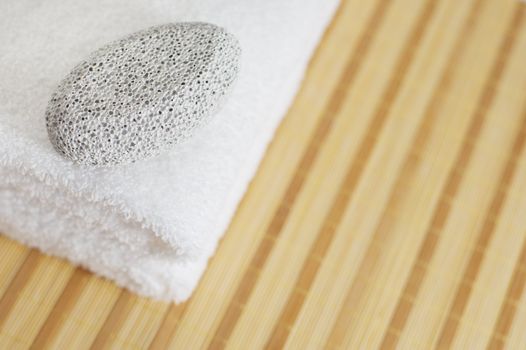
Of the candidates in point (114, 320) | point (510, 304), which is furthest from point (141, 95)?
point (510, 304)

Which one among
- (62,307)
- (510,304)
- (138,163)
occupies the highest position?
(510,304)

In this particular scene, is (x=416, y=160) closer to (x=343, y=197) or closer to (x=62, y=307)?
(x=343, y=197)

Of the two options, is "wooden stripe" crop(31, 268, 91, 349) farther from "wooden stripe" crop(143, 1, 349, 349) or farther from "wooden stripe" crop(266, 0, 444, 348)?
"wooden stripe" crop(266, 0, 444, 348)

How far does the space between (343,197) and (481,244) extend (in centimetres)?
28

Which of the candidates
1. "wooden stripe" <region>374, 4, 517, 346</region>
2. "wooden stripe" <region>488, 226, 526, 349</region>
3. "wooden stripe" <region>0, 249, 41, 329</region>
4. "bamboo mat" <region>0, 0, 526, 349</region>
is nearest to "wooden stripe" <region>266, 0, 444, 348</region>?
"bamboo mat" <region>0, 0, 526, 349</region>

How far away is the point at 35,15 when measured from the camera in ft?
3.29

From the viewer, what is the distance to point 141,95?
85 centimetres

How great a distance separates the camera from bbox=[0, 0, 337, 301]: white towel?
0.91 meters

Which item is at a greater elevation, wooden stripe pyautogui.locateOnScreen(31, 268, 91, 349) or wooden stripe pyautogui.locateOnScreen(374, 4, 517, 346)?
wooden stripe pyautogui.locateOnScreen(374, 4, 517, 346)

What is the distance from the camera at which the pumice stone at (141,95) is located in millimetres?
839

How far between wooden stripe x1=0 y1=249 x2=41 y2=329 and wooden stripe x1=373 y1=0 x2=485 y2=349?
64 centimetres

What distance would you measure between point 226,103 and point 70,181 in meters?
0.25

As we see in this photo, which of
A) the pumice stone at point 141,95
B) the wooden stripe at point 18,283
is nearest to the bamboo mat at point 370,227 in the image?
the wooden stripe at point 18,283

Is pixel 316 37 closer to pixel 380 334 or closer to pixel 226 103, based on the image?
pixel 226 103
